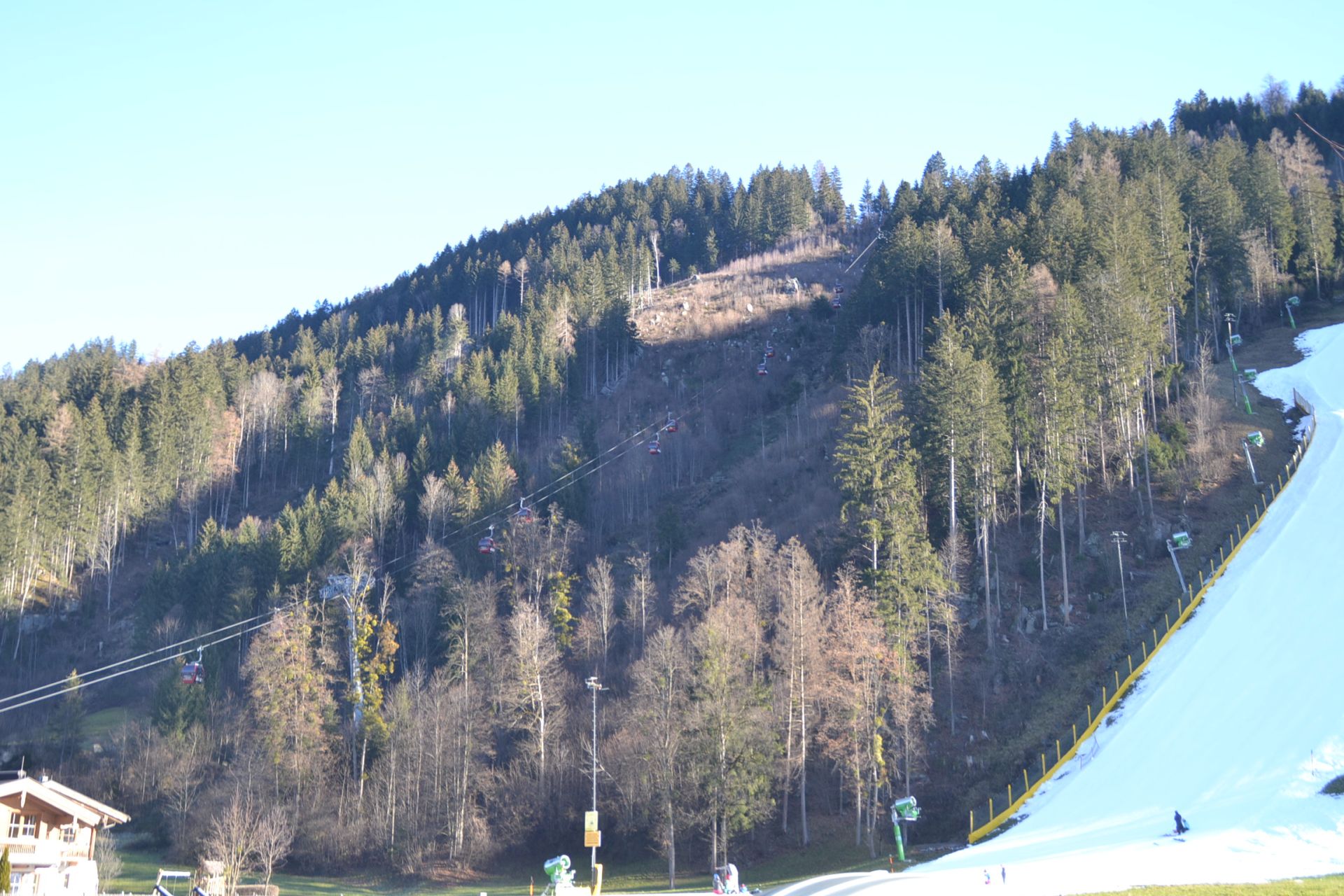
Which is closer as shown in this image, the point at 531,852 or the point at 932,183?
the point at 531,852

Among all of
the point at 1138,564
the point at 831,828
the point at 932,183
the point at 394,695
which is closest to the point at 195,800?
the point at 394,695

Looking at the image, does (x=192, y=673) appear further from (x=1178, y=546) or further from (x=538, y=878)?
(x=1178, y=546)

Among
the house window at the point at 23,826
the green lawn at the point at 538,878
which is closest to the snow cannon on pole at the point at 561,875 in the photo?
the green lawn at the point at 538,878

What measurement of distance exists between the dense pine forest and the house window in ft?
38.1

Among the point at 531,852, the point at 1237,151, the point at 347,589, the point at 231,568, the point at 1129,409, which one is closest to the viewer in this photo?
the point at 531,852

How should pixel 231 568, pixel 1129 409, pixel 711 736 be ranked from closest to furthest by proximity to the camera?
pixel 711 736 < pixel 1129 409 < pixel 231 568

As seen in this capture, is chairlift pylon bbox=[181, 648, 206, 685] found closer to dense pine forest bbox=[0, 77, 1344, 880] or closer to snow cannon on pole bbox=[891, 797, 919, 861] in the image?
dense pine forest bbox=[0, 77, 1344, 880]

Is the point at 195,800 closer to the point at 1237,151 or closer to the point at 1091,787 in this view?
the point at 1091,787

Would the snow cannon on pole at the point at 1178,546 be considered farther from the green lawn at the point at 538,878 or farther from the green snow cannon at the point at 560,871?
the green snow cannon at the point at 560,871

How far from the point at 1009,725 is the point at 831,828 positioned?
8.97 meters

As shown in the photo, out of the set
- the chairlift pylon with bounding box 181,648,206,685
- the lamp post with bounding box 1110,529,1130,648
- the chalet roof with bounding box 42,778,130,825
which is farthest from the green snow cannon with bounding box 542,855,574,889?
the chairlift pylon with bounding box 181,648,206,685

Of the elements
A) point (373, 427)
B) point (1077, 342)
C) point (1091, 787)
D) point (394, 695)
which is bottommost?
point (1091, 787)

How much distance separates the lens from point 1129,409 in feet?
179

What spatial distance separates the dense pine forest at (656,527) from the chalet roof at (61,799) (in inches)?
407
